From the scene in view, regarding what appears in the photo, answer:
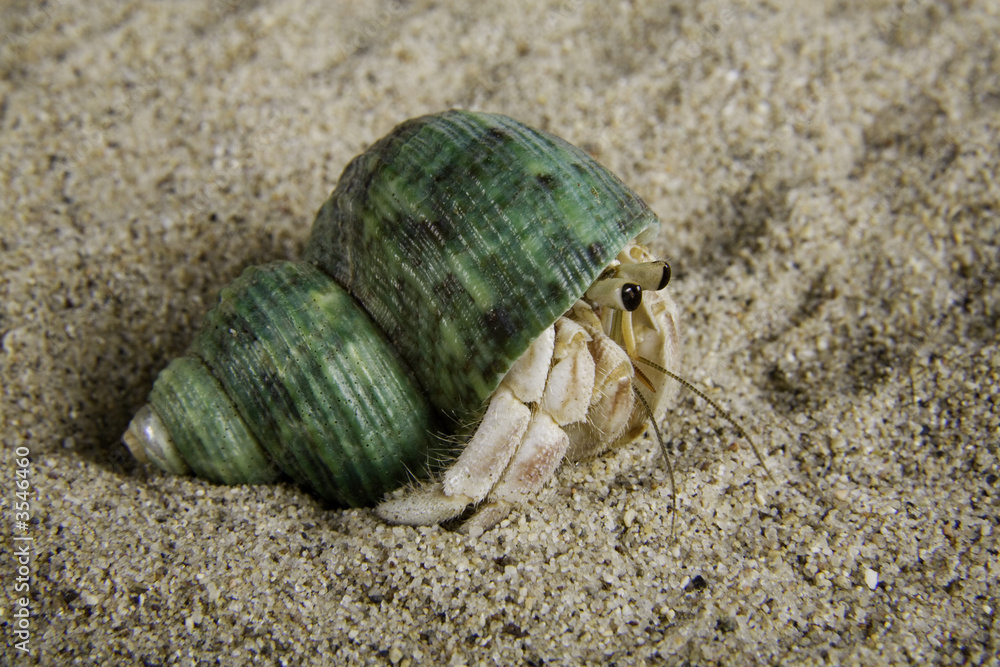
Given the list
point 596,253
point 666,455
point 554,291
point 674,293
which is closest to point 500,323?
point 554,291

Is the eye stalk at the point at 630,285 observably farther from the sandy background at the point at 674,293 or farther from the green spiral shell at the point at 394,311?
the sandy background at the point at 674,293

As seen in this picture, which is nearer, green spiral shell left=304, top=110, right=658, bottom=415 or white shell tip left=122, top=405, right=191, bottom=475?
green spiral shell left=304, top=110, right=658, bottom=415

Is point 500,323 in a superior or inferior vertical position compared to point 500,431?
superior

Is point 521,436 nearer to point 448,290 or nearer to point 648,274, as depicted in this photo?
point 448,290

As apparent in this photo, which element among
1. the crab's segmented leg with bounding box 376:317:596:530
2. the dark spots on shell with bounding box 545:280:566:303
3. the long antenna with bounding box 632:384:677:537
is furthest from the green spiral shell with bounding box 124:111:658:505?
the long antenna with bounding box 632:384:677:537

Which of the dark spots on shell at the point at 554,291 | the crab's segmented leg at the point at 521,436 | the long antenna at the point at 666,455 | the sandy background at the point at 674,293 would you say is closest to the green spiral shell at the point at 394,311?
the dark spots on shell at the point at 554,291

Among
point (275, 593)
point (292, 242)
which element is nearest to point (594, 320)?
point (275, 593)

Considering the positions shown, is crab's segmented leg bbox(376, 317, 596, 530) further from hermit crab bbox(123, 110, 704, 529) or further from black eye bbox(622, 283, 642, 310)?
black eye bbox(622, 283, 642, 310)
